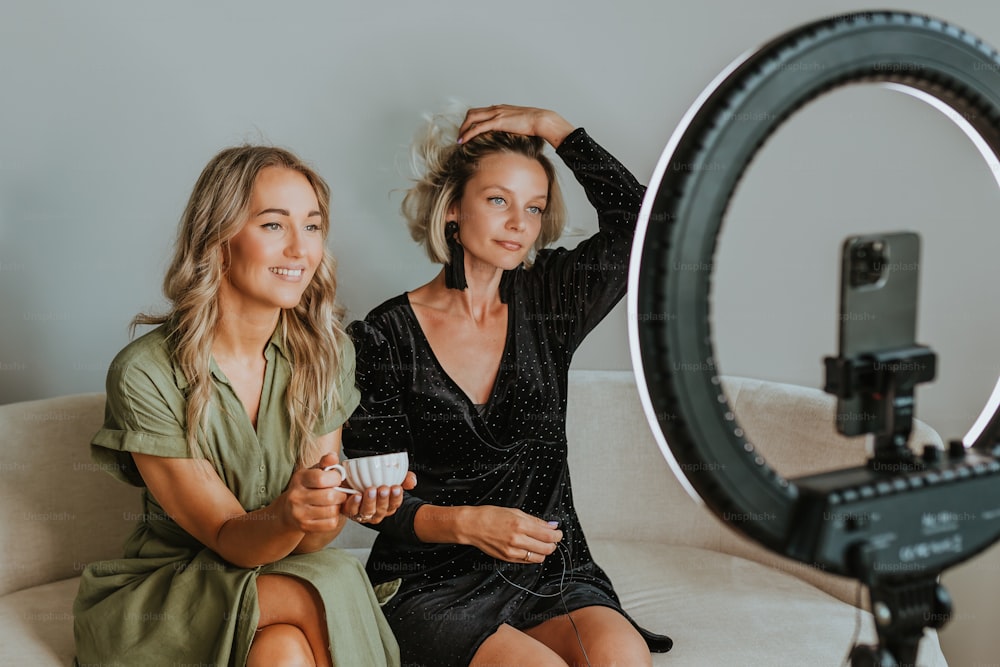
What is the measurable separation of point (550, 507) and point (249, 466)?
1.82 feet

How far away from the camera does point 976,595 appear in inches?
84.4

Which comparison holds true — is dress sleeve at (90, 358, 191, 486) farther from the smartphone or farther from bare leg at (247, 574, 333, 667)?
the smartphone

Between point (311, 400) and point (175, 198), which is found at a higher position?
point (175, 198)

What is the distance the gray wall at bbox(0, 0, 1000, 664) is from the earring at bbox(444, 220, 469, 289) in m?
0.40

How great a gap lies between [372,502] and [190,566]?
1.18ft

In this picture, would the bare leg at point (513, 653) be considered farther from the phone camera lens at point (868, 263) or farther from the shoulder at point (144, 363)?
the phone camera lens at point (868, 263)

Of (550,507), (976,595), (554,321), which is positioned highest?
(554,321)

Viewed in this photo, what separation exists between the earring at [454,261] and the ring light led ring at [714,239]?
3.74ft

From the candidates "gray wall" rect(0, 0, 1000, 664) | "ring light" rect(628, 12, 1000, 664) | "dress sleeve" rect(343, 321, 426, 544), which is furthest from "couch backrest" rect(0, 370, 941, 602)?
"ring light" rect(628, 12, 1000, 664)

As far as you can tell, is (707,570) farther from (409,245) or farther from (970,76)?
(970,76)

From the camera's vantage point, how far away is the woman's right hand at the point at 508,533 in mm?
1607

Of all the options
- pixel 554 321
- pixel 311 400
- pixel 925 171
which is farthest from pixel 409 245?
pixel 925 171

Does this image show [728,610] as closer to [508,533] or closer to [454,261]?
[508,533]

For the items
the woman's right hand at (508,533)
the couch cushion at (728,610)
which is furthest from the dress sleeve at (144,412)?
the couch cushion at (728,610)
